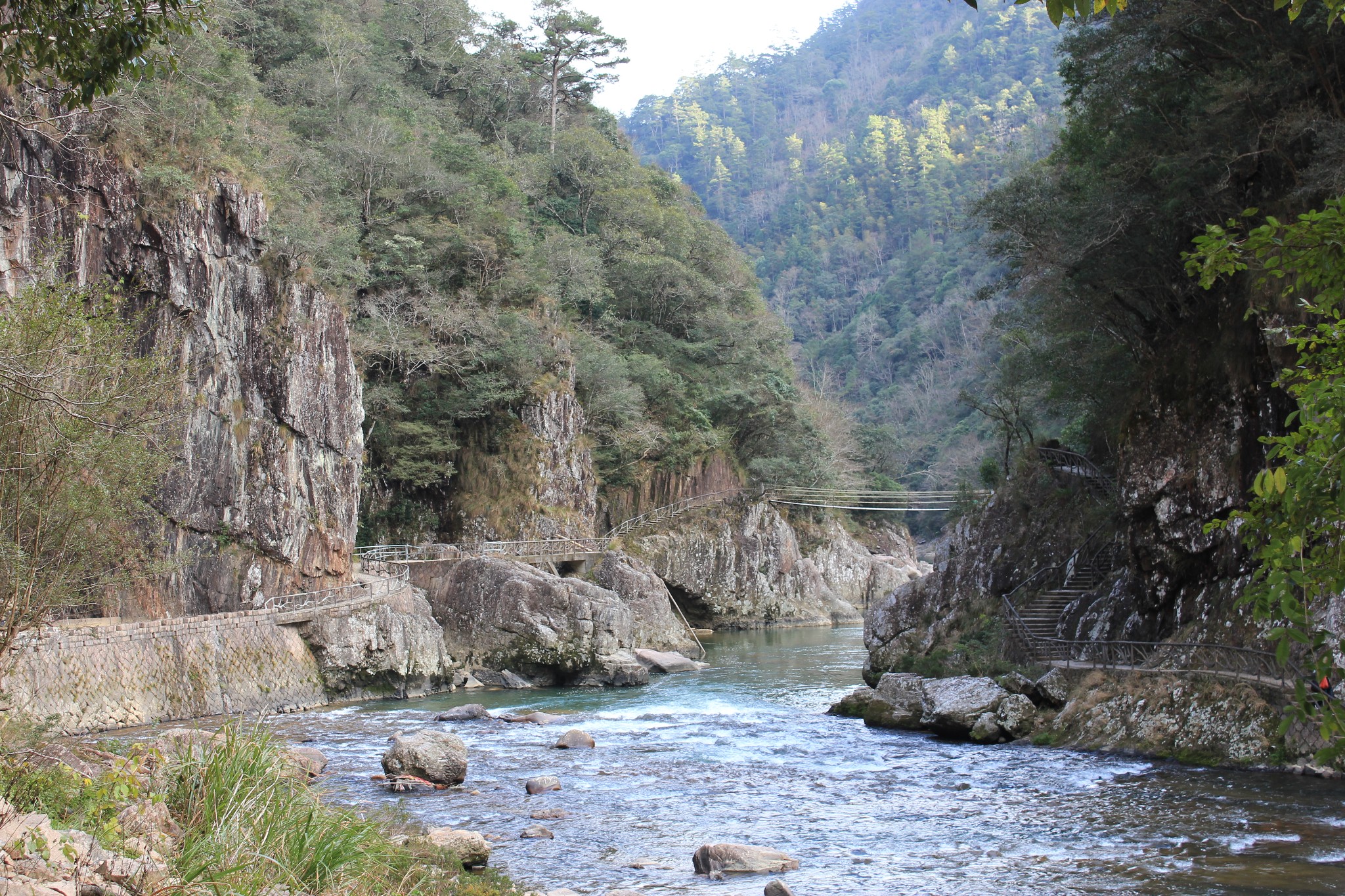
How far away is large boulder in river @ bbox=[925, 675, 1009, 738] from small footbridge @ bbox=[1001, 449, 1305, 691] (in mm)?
1535

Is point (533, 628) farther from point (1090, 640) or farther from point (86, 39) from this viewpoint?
point (86, 39)

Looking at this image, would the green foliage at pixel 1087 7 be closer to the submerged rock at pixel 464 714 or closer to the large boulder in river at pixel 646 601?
the submerged rock at pixel 464 714

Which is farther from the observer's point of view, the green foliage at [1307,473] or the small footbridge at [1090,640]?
the small footbridge at [1090,640]

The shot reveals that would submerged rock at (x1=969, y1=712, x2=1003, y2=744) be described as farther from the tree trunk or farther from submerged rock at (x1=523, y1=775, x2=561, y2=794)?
the tree trunk

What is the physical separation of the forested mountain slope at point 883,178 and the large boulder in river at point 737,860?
42.2 meters

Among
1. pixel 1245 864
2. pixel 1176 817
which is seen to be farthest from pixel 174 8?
pixel 1176 817

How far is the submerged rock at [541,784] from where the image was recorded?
39.6 ft

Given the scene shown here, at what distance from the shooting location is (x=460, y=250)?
32469 mm

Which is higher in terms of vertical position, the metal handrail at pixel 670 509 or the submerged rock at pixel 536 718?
the metal handrail at pixel 670 509

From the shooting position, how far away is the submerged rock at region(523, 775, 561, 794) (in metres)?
12.1

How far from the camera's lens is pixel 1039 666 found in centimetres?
1703

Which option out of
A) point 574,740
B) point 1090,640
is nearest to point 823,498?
point 1090,640

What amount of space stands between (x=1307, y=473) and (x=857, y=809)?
9192 millimetres

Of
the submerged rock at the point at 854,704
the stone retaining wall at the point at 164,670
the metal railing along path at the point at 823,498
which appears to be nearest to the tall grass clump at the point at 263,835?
the stone retaining wall at the point at 164,670
